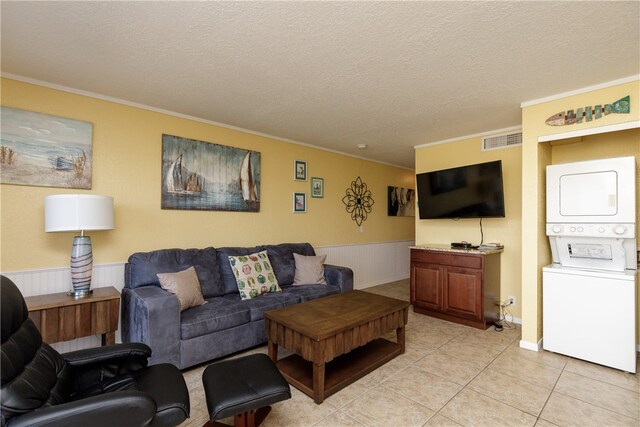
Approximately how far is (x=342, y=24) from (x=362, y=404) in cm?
252

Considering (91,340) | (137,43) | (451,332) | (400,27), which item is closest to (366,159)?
(451,332)

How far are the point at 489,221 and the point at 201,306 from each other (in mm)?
3717

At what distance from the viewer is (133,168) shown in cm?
310

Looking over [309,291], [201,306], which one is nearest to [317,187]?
[309,291]

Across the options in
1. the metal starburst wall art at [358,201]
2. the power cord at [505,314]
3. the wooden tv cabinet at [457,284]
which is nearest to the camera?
the wooden tv cabinet at [457,284]

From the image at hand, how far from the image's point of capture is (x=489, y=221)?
4066 mm

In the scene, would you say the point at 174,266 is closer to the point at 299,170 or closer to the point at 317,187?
the point at 299,170

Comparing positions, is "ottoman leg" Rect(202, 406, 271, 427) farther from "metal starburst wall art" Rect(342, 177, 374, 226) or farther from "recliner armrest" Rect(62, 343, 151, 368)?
"metal starburst wall art" Rect(342, 177, 374, 226)

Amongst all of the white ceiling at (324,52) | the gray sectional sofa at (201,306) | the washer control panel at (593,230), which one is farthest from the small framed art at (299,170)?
the washer control panel at (593,230)

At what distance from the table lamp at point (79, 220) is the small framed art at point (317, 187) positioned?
280 cm

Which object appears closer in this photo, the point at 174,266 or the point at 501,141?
the point at 174,266

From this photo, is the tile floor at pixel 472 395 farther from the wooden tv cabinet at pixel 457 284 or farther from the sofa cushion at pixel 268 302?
the wooden tv cabinet at pixel 457 284

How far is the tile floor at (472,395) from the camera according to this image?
1925mm

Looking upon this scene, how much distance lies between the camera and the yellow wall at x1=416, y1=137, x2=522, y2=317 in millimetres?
3818
